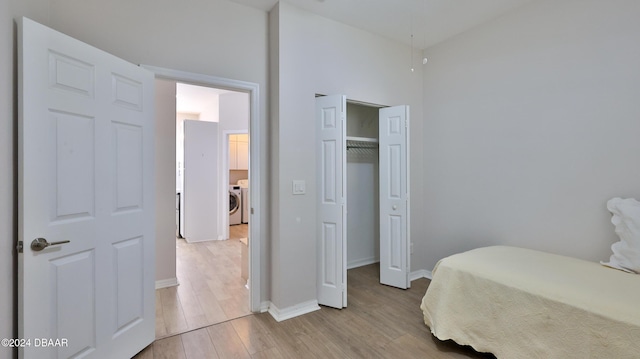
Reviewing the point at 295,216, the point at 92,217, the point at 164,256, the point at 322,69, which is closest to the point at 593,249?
the point at 295,216

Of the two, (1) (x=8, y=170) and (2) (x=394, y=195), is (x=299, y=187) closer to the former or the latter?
(2) (x=394, y=195)

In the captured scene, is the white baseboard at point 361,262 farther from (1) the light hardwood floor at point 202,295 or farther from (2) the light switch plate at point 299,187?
(2) the light switch plate at point 299,187

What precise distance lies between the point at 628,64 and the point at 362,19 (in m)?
2.16

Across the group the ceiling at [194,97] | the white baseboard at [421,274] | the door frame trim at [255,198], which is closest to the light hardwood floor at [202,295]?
the door frame trim at [255,198]

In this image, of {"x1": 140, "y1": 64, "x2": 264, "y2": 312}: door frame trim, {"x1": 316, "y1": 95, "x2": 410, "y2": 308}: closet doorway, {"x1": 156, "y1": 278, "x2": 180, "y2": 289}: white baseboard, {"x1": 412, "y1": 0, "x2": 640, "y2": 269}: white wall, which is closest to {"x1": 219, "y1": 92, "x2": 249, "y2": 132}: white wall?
{"x1": 316, "y1": 95, "x2": 410, "y2": 308}: closet doorway

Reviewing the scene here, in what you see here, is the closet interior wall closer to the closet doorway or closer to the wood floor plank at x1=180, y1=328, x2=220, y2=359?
the closet doorway

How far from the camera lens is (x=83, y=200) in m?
1.65

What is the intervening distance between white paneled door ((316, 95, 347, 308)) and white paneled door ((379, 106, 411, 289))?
77 cm

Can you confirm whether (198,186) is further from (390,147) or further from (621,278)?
(621,278)

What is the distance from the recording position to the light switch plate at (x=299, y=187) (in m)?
2.55

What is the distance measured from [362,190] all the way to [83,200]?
3029 millimetres

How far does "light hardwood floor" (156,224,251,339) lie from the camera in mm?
2421

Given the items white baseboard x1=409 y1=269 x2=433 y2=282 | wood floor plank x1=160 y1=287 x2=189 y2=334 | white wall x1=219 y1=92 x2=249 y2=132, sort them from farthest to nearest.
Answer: white wall x1=219 y1=92 x2=249 y2=132 → white baseboard x1=409 y1=269 x2=433 y2=282 → wood floor plank x1=160 y1=287 x2=189 y2=334

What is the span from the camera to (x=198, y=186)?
523cm
